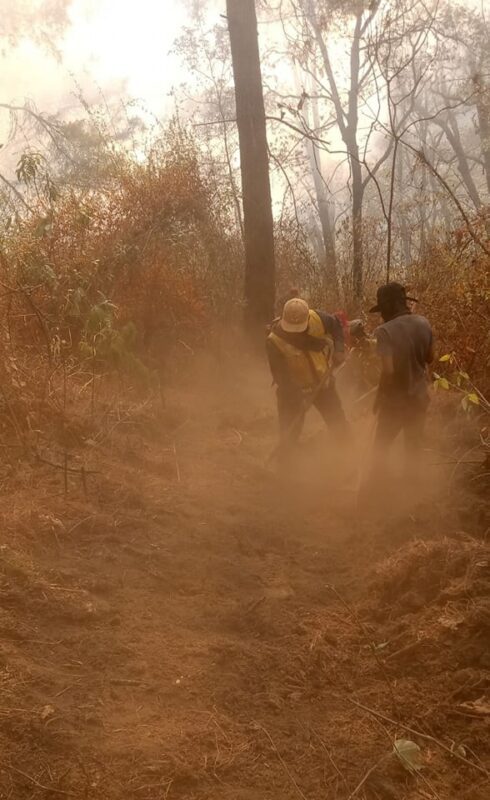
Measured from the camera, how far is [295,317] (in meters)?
5.68

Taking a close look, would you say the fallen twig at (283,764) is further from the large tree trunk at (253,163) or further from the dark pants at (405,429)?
the large tree trunk at (253,163)

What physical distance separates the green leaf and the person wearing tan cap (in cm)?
383

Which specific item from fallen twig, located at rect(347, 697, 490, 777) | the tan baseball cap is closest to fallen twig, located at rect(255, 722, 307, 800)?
fallen twig, located at rect(347, 697, 490, 777)

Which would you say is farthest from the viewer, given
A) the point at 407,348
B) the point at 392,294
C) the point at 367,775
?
the point at 392,294

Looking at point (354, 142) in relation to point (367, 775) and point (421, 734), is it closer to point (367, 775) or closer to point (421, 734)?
point (421, 734)

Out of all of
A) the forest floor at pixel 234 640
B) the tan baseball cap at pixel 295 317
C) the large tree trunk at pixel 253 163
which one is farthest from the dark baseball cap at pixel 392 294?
the large tree trunk at pixel 253 163

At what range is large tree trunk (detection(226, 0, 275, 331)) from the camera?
9133 millimetres

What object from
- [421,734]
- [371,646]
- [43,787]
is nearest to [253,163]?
[371,646]

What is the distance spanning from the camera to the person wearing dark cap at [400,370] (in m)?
4.97

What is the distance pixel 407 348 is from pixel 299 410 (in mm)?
1565

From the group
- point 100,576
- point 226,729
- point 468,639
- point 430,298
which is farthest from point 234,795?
point 430,298

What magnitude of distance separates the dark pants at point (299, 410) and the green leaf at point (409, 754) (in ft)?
12.9

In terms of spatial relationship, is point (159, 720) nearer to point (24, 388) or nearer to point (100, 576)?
point (100, 576)

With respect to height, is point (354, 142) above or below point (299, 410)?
above
